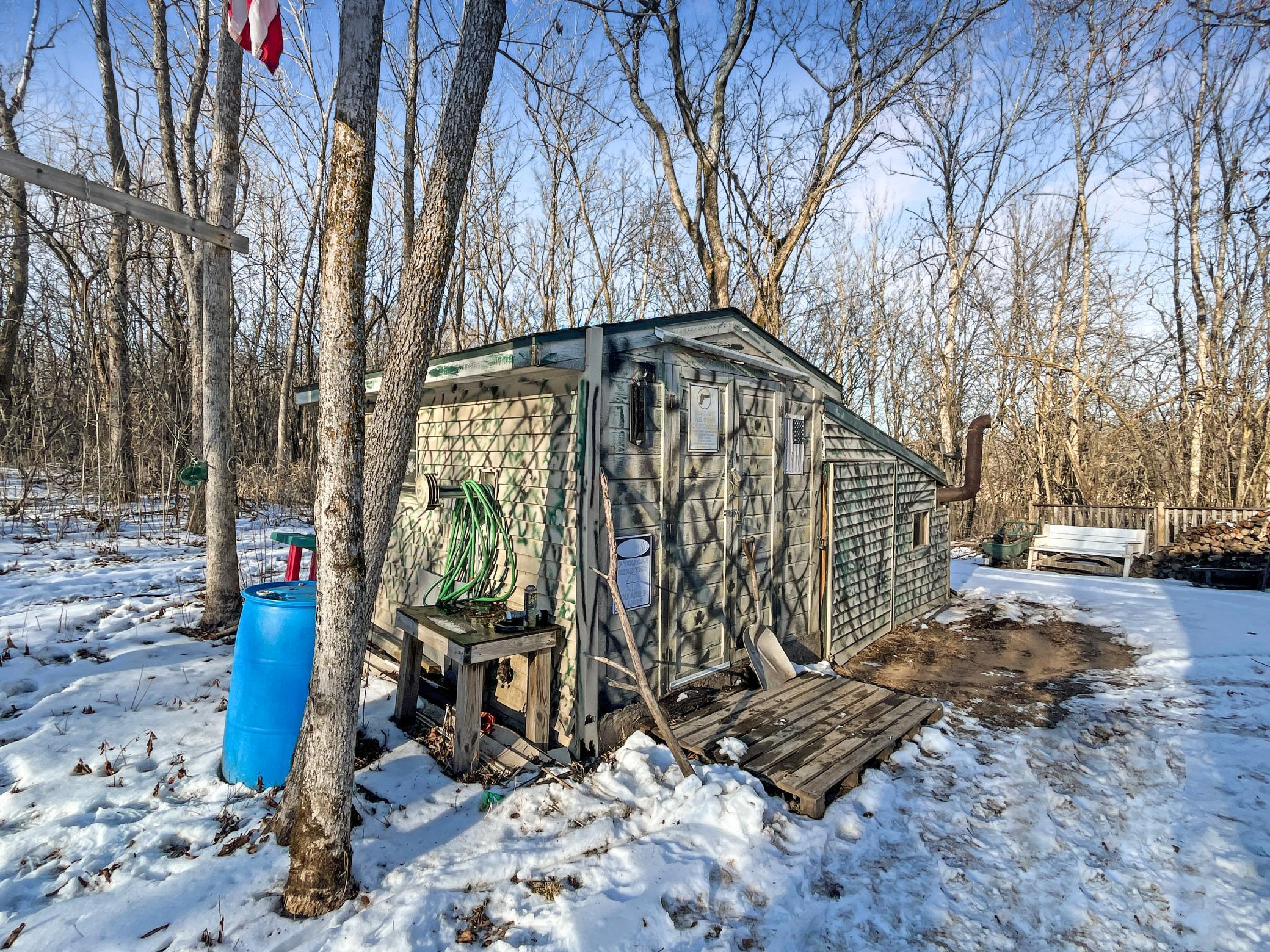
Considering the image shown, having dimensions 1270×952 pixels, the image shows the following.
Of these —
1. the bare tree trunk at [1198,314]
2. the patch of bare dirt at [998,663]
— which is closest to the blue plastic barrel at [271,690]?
the patch of bare dirt at [998,663]

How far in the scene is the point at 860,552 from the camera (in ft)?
22.6

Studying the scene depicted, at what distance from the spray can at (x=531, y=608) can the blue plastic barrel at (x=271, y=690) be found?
3.84 feet

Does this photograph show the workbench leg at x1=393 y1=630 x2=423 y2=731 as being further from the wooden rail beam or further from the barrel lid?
the wooden rail beam

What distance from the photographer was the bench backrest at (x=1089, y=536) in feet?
39.2

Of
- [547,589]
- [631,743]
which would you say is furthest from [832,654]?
[547,589]

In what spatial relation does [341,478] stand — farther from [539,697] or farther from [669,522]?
[669,522]

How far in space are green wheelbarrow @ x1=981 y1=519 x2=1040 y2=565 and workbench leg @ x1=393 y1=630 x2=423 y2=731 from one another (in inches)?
481

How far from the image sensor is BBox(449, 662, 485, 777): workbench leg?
3650mm

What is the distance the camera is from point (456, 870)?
2771 millimetres

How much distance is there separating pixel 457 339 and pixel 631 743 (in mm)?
14435

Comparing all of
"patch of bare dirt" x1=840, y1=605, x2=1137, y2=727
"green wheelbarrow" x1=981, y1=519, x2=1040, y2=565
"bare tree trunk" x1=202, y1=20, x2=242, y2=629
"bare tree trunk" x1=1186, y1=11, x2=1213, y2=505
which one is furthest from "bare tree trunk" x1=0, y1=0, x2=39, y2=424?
"bare tree trunk" x1=1186, y1=11, x2=1213, y2=505

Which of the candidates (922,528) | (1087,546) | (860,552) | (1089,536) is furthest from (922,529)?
(1089,536)

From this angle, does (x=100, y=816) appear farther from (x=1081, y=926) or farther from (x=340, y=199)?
(x=1081, y=926)

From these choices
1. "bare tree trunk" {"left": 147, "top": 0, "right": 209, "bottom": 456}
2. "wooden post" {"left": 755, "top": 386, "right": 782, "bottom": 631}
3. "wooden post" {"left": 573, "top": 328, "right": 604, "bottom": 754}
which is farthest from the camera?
"bare tree trunk" {"left": 147, "top": 0, "right": 209, "bottom": 456}
